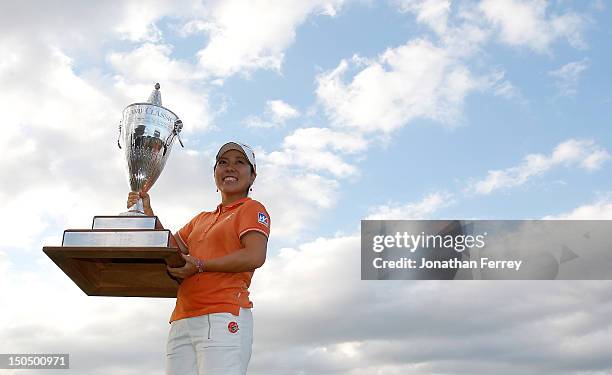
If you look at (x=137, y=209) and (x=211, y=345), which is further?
(x=137, y=209)

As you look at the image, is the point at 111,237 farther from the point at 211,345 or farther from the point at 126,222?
the point at 211,345

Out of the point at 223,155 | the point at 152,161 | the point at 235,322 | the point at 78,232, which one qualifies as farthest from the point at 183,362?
the point at 152,161

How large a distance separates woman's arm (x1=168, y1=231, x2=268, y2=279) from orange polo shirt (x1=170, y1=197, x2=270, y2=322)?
5cm

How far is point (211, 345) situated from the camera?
379 centimetres

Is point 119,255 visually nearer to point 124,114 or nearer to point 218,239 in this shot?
point 218,239

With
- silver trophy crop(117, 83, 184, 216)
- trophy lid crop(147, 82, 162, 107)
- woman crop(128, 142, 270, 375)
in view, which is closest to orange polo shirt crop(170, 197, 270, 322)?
woman crop(128, 142, 270, 375)

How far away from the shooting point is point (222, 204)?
451 cm

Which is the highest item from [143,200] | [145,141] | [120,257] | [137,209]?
[145,141]

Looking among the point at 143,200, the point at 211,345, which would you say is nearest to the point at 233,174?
the point at 143,200

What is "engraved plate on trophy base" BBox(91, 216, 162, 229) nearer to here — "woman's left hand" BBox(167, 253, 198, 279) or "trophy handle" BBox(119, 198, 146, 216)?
"trophy handle" BBox(119, 198, 146, 216)

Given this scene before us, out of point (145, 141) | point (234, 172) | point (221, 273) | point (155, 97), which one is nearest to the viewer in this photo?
point (221, 273)

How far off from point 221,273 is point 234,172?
2.40 ft

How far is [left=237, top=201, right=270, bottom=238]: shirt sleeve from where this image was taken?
4047mm

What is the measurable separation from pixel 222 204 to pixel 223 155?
32 centimetres
